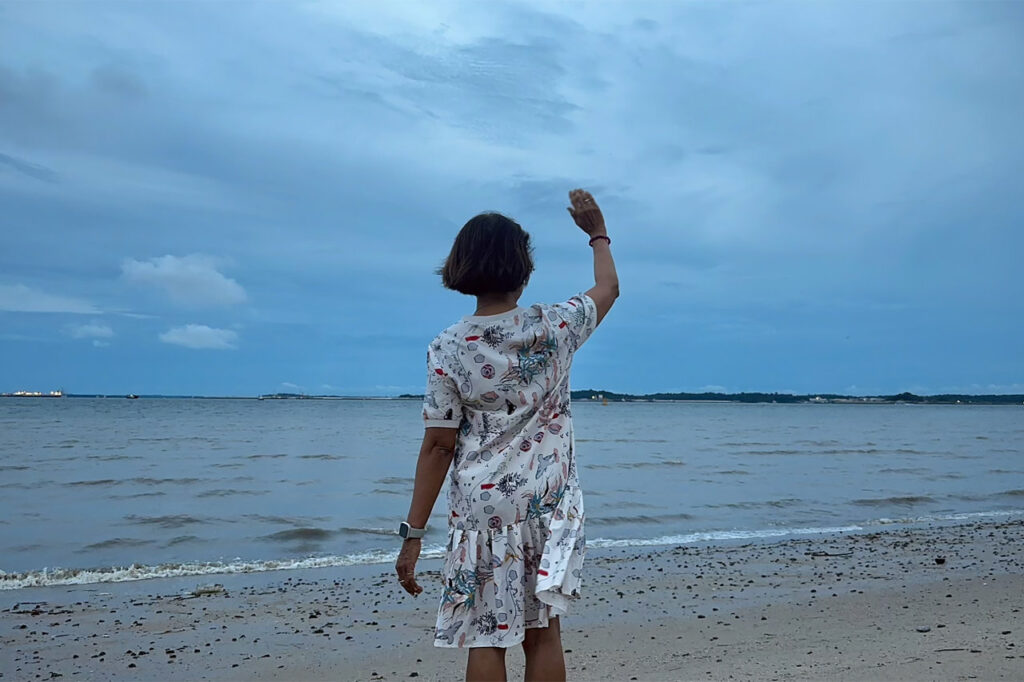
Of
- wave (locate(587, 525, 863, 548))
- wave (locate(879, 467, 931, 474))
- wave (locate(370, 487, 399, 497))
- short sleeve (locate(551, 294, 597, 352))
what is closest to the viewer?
short sleeve (locate(551, 294, 597, 352))

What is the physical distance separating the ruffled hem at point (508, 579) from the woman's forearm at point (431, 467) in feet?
0.44

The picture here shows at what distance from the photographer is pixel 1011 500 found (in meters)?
16.0

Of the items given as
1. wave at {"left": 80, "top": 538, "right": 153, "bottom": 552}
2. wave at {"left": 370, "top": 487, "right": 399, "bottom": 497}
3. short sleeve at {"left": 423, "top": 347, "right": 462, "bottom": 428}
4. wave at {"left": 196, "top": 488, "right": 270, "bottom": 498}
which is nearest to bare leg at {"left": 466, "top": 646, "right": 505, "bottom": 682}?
short sleeve at {"left": 423, "top": 347, "right": 462, "bottom": 428}

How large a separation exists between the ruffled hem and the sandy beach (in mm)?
2408

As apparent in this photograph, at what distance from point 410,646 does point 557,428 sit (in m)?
3.54

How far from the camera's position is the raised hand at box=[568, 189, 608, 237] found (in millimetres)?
2922

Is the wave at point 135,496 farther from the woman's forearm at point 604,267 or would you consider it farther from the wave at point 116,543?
the woman's forearm at point 604,267

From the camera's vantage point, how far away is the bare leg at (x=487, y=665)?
2557mm

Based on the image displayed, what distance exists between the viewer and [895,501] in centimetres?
1531

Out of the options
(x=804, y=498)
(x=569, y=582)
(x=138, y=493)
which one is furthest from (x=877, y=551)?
(x=138, y=493)

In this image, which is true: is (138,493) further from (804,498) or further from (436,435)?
(436,435)

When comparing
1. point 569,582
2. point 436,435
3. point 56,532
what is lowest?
point 56,532

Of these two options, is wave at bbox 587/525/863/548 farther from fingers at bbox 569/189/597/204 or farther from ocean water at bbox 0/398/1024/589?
fingers at bbox 569/189/597/204

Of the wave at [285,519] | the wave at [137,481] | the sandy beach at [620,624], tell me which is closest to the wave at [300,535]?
the wave at [285,519]
